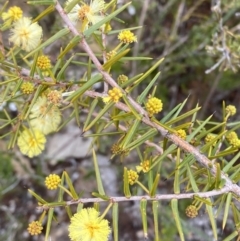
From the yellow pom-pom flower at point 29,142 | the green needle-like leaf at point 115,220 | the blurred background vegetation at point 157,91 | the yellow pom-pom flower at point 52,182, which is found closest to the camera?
the green needle-like leaf at point 115,220

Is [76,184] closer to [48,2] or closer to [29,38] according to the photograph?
[29,38]

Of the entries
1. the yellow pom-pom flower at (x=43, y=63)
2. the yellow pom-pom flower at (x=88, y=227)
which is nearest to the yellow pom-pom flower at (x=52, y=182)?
the yellow pom-pom flower at (x=88, y=227)

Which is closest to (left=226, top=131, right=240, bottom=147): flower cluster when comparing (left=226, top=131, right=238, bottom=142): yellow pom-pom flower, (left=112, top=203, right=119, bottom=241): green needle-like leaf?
(left=226, top=131, right=238, bottom=142): yellow pom-pom flower

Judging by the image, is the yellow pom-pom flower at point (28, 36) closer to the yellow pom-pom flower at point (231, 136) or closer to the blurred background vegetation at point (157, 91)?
the yellow pom-pom flower at point (231, 136)

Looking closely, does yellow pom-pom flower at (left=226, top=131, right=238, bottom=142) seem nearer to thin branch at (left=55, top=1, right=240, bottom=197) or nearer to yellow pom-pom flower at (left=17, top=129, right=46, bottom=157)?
thin branch at (left=55, top=1, right=240, bottom=197)

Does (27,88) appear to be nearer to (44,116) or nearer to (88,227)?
(44,116)

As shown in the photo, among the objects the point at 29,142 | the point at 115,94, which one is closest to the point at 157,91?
the point at 29,142

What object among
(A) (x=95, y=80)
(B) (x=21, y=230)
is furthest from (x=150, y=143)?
Result: (B) (x=21, y=230)
